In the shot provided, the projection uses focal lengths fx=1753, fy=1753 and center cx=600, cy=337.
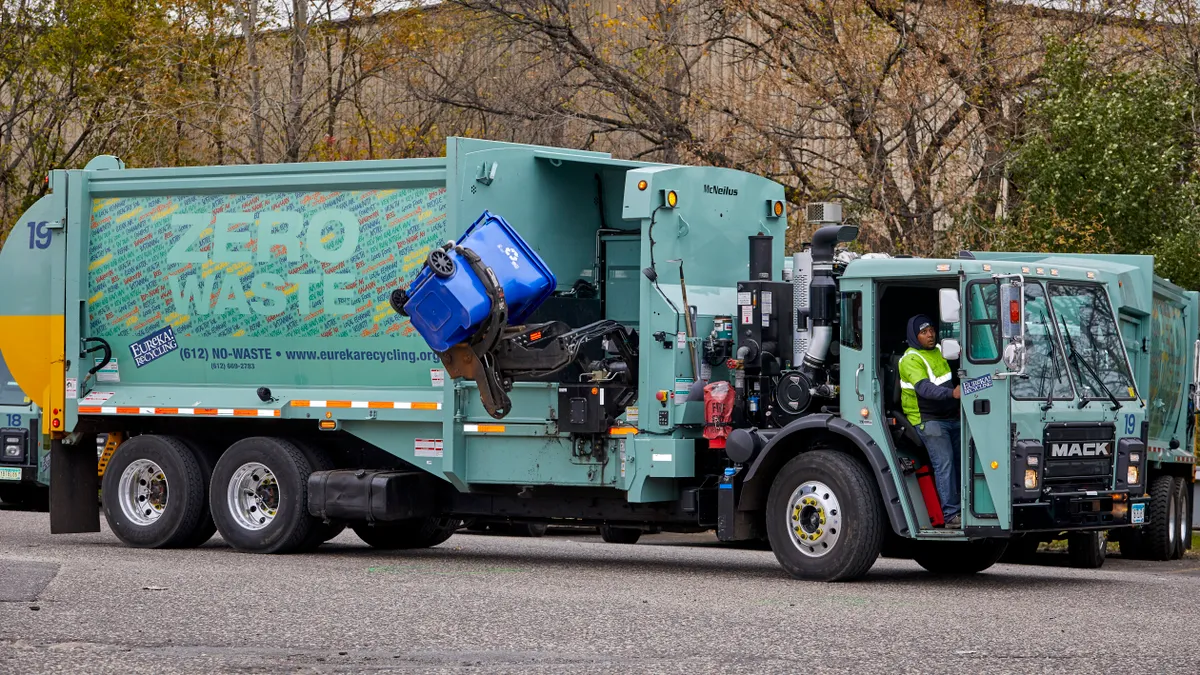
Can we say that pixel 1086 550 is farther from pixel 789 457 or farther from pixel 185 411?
pixel 185 411

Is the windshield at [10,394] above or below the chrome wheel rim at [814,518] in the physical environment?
above

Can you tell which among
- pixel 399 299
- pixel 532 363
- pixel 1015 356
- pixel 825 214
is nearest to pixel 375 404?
pixel 399 299

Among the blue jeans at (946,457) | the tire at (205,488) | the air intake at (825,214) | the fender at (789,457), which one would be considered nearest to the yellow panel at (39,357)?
the tire at (205,488)

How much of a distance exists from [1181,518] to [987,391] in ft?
23.0

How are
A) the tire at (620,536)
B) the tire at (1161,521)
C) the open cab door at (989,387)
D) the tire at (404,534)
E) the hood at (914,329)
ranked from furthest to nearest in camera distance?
the tire at (620,536)
the tire at (1161,521)
the tire at (404,534)
the hood at (914,329)
the open cab door at (989,387)

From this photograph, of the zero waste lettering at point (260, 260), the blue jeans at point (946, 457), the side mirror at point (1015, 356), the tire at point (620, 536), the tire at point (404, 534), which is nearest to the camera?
the side mirror at point (1015, 356)

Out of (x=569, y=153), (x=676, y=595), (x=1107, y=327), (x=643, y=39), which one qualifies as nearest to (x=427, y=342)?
(x=569, y=153)

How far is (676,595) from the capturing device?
11.1m

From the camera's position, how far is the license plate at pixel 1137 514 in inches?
479

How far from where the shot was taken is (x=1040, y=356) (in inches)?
467

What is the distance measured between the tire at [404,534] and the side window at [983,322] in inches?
210

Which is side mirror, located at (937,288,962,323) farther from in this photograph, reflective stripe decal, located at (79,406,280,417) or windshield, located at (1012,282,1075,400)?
reflective stripe decal, located at (79,406,280,417)

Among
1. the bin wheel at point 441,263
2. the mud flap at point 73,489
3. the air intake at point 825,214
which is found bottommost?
the mud flap at point 73,489

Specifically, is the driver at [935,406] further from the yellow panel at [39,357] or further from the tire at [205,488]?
the yellow panel at [39,357]
